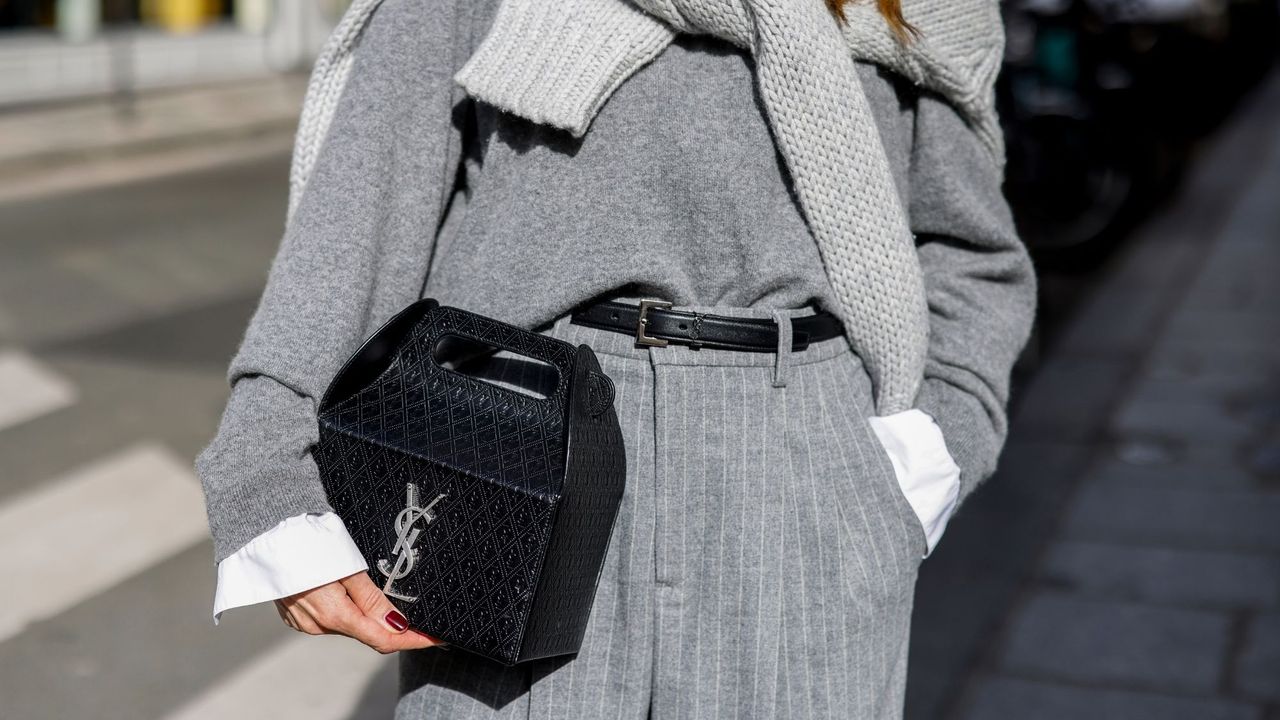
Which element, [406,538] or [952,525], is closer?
[406,538]

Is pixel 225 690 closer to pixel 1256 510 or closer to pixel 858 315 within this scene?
pixel 858 315

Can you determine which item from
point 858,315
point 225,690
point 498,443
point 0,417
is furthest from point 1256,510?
point 0,417

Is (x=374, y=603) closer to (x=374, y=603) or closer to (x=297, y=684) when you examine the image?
(x=374, y=603)

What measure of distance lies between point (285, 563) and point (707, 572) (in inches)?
16.6

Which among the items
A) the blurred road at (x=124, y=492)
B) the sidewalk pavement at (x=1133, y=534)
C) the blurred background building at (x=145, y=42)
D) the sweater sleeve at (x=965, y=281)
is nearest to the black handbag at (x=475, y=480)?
the sweater sleeve at (x=965, y=281)

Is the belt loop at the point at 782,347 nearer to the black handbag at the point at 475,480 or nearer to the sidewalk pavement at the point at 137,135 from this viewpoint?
the black handbag at the point at 475,480

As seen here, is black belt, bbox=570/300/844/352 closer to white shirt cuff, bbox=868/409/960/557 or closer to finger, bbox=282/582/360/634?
white shirt cuff, bbox=868/409/960/557

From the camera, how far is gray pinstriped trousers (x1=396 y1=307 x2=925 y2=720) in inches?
56.6

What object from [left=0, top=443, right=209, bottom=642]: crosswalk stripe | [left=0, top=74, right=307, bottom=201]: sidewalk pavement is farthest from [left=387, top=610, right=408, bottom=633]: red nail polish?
[left=0, top=74, right=307, bottom=201]: sidewalk pavement

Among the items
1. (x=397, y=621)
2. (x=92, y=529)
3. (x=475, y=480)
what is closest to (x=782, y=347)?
(x=475, y=480)

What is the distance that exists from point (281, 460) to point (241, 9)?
15.3 m

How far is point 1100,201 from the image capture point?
311 inches

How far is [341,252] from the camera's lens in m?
1.42

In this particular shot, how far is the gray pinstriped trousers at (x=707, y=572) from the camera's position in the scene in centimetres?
144
